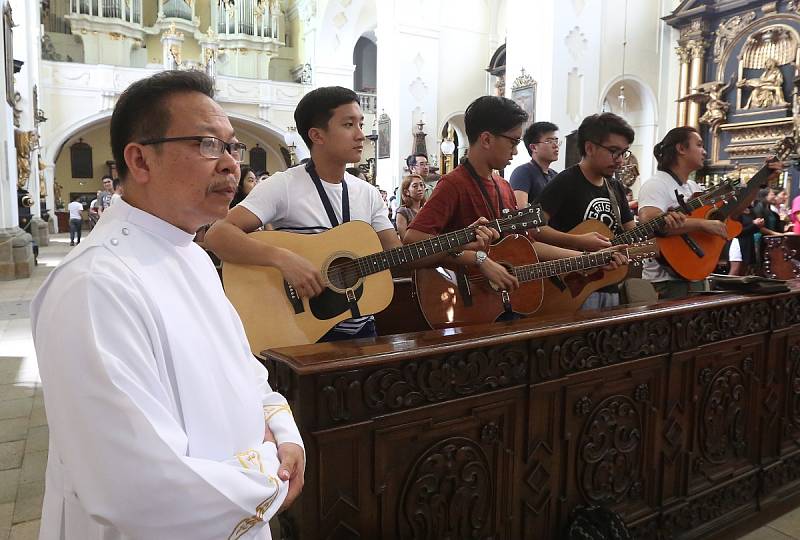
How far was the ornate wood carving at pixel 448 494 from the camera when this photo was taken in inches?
67.2

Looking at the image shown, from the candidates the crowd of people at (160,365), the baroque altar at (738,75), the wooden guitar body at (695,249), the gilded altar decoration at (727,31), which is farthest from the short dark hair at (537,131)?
the gilded altar decoration at (727,31)

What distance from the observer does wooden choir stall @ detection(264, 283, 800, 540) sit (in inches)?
62.8

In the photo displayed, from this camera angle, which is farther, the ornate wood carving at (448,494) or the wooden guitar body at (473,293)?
the wooden guitar body at (473,293)

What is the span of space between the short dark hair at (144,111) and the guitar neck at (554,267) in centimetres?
160

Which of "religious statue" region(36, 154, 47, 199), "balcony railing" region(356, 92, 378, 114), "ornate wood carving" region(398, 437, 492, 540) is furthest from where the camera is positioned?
"balcony railing" region(356, 92, 378, 114)

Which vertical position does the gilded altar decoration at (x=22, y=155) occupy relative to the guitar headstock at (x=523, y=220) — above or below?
above

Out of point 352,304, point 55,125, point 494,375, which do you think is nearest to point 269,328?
point 352,304

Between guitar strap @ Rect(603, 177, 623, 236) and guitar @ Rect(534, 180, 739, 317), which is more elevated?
guitar strap @ Rect(603, 177, 623, 236)

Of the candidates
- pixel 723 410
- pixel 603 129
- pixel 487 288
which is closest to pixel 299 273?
pixel 487 288

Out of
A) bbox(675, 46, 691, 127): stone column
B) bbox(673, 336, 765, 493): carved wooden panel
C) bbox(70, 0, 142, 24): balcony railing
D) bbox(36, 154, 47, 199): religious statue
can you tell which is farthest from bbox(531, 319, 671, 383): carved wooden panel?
bbox(70, 0, 142, 24): balcony railing

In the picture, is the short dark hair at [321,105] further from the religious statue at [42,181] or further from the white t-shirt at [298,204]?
the religious statue at [42,181]

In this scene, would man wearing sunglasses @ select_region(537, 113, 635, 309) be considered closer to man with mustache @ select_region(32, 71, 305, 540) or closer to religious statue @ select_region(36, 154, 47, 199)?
man with mustache @ select_region(32, 71, 305, 540)

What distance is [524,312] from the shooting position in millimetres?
2420

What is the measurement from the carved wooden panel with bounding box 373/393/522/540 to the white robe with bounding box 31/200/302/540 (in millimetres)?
679
